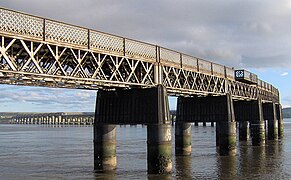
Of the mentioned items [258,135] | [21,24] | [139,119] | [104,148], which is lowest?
[258,135]

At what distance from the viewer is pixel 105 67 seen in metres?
37.2

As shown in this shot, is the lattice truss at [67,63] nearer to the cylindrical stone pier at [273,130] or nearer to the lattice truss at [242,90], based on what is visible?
the lattice truss at [242,90]

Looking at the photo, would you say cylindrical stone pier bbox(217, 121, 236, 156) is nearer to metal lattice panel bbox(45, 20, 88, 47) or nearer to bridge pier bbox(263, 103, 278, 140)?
metal lattice panel bbox(45, 20, 88, 47)

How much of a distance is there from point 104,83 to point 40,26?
782 cm

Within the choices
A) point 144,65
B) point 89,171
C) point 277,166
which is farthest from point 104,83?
point 277,166

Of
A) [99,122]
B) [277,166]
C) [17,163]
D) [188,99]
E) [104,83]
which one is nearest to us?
[104,83]

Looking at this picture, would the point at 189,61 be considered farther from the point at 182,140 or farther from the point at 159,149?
the point at 159,149

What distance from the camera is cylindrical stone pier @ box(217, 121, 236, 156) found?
52.3 metres

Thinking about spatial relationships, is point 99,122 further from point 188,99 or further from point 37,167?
point 188,99

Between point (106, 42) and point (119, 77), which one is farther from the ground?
point (106, 42)

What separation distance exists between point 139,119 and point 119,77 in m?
4.73

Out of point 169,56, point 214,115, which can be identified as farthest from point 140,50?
point 214,115

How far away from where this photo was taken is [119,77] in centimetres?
3716

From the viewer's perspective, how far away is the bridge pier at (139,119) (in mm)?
35719
